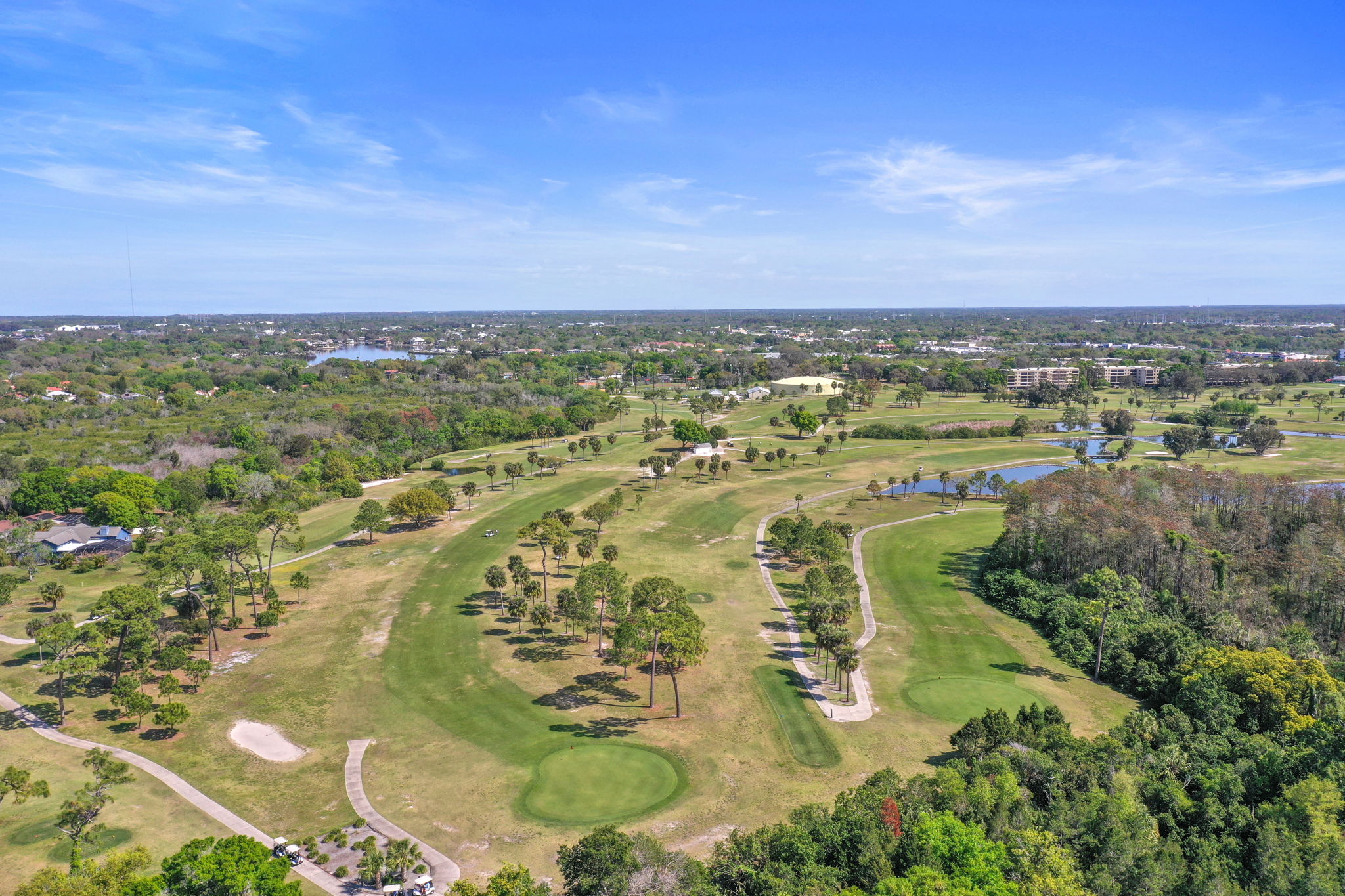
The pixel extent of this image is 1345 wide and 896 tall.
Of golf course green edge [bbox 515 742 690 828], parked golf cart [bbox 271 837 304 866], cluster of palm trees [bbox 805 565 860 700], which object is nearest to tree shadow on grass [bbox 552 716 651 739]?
golf course green edge [bbox 515 742 690 828]

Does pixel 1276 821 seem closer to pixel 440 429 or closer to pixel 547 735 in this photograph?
pixel 547 735

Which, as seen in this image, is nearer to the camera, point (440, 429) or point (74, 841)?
point (74, 841)

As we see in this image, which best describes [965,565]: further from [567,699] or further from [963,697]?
[567,699]

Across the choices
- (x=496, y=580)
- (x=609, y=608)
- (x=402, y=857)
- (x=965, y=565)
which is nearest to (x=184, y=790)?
(x=402, y=857)

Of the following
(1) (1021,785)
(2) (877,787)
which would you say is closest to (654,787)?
(2) (877,787)

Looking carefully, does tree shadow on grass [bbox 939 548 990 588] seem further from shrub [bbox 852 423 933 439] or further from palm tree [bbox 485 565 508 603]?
shrub [bbox 852 423 933 439]

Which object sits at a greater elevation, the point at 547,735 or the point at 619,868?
the point at 619,868
